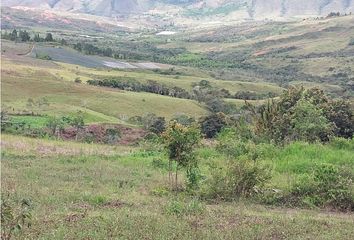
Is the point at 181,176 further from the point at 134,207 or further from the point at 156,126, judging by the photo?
the point at 156,126

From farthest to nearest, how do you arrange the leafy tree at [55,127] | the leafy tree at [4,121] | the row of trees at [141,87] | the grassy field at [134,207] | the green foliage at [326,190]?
the row of trees at [141,87] → the leafy tree at [55,127] → the leafy tree at [4,121] → the green foliage at [326,190] → the grassy field at [134,207]

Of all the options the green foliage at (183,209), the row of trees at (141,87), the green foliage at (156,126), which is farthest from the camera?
the row of trees at (141,87)

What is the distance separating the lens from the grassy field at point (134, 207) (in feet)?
48.1

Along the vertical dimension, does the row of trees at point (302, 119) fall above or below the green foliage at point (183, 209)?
below

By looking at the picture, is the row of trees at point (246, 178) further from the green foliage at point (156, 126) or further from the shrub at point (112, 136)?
the green foliage at point (156, 126)

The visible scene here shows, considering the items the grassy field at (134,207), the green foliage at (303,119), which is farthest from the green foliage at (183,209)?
the green foliage at (303,119)

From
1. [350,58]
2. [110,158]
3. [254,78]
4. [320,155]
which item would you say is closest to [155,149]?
[110,158]

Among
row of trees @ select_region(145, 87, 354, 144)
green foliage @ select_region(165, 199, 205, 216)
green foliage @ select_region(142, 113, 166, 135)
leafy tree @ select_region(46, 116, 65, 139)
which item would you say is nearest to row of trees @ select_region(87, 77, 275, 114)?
green foliage @ select_region(142, 113, 166, 135)

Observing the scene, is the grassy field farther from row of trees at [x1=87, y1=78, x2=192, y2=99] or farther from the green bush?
row of trees at [x1=87, y1=78, x2=192, y2=99]

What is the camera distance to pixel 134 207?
19.0m

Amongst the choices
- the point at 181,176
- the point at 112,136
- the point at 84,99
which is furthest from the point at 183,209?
the point at 84,99

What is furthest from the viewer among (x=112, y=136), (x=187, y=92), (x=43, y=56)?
(x=43, y=56)

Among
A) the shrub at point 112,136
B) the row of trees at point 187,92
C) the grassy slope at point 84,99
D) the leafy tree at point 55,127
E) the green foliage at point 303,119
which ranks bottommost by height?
the row of trees at point 187,92

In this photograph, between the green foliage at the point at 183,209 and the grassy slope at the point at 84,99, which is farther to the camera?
the grassy slope at the point at 84,99
